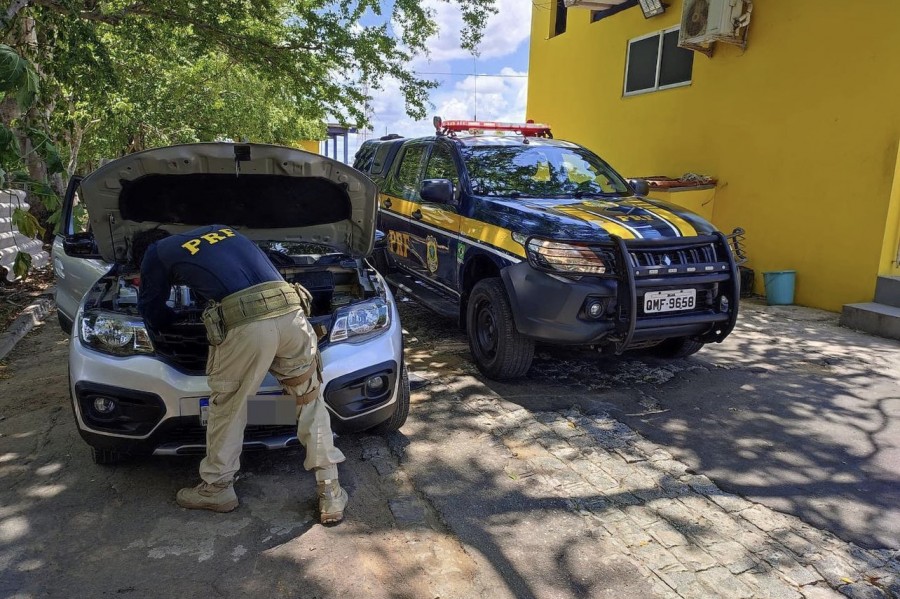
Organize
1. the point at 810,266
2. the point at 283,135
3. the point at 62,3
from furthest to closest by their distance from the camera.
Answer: the point at 283,135, the point at 810,266, the point at 62,3

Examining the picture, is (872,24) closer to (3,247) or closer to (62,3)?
(62,3)

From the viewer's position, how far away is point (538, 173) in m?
5.53

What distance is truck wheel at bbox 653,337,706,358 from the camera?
525 centimetres

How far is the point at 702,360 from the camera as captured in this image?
544cm

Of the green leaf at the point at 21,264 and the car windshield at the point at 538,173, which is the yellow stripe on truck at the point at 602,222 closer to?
the car windshield at the point at 538,173

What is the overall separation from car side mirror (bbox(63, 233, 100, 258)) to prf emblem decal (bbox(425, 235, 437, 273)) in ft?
9.19

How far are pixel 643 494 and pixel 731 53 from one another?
745cm

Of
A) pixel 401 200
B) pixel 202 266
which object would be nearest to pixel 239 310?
pixel 202 266

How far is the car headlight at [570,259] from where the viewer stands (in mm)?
4250

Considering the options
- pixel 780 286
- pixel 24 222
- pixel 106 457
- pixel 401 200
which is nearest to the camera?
pixel 106 457

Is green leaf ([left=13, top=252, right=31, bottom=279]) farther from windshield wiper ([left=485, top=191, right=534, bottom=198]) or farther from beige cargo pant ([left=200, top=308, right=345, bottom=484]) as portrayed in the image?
windshield wiper ([left=485, top=191, right=534, bottom=198])

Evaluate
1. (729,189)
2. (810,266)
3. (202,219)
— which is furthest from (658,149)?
(202,219)

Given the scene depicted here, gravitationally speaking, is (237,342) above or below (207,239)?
below

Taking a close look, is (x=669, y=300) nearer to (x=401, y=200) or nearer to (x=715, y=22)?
(x=401, y=200)
